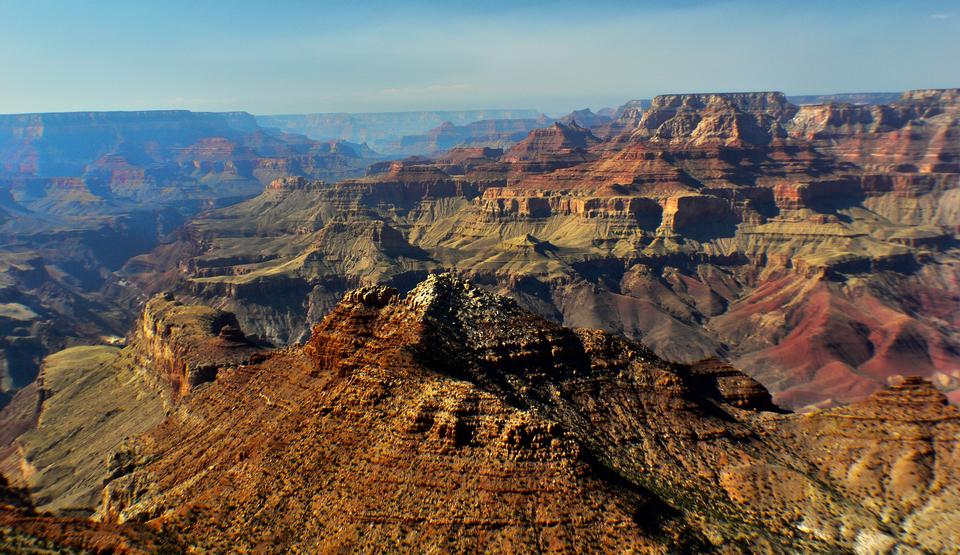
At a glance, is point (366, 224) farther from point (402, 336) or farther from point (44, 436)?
point (402, 336)

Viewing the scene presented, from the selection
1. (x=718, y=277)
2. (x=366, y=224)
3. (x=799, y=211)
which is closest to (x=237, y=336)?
(x=366, y=224)

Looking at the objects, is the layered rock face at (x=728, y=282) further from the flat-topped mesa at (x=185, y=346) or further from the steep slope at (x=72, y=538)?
the steep slope at (x=72, y=538)

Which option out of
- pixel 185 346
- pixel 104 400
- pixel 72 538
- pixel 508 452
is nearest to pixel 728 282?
pixel 185 346

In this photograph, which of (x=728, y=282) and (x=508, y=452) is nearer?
(x=508, y=452)

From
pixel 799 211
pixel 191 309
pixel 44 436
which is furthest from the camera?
pixel 799 211

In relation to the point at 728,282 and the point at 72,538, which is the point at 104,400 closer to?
the point at 72,538

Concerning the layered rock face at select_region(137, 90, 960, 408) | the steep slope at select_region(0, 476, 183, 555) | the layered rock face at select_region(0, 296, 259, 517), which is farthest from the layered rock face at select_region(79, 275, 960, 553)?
the layered rock face at select_region(137, 90, 960, 408)

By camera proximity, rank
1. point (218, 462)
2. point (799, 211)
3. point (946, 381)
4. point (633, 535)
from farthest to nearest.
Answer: point (799, 211) < point (946, 381) < point (218, 462) < point (633, 535)
